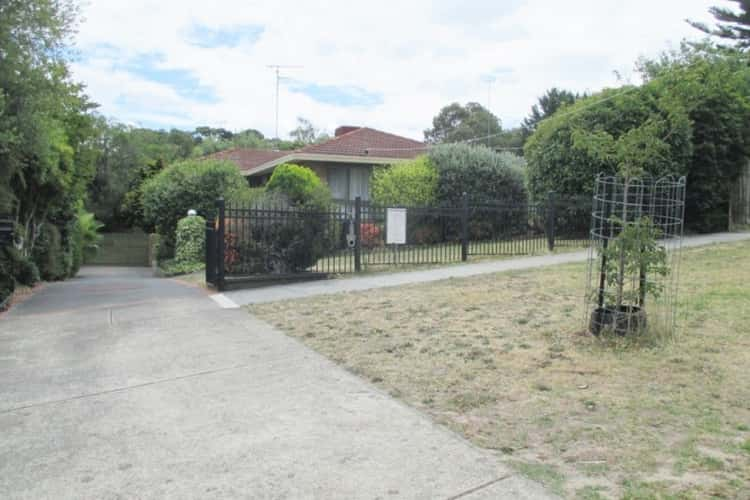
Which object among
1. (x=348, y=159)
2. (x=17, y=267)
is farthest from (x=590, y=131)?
(x=17, y=267)

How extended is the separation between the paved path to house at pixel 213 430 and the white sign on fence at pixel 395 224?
634cm

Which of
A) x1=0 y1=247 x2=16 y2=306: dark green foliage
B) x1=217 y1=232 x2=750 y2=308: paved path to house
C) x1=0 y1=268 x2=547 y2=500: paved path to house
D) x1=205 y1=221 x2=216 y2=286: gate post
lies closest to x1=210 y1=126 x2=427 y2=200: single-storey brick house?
x1=217 y1=232 x2=750 y2=308: paved path to house

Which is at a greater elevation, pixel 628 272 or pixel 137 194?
pixel 137 194

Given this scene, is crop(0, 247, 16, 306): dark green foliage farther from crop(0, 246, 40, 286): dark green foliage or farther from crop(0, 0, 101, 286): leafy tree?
crop(0, 0, 101, 286): leafy tree

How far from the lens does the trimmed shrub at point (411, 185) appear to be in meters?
18.9

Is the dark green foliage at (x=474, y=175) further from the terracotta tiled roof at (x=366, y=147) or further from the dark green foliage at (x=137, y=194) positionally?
the dark green foliage at (x=137, y=194)

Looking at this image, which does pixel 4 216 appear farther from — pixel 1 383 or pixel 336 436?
pixel 336 436

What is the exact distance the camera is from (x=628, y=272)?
19.8ft

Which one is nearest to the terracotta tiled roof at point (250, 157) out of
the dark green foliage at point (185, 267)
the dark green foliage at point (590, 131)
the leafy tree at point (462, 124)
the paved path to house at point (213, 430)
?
the dark green foliage at point (185, 267)

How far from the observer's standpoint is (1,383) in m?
5.59

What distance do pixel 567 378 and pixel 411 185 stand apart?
14.1m

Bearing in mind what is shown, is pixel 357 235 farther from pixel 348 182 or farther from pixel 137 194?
pixel 137 194

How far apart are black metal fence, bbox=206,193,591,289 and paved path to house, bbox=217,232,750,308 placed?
2.01ft

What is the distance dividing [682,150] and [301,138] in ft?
167
